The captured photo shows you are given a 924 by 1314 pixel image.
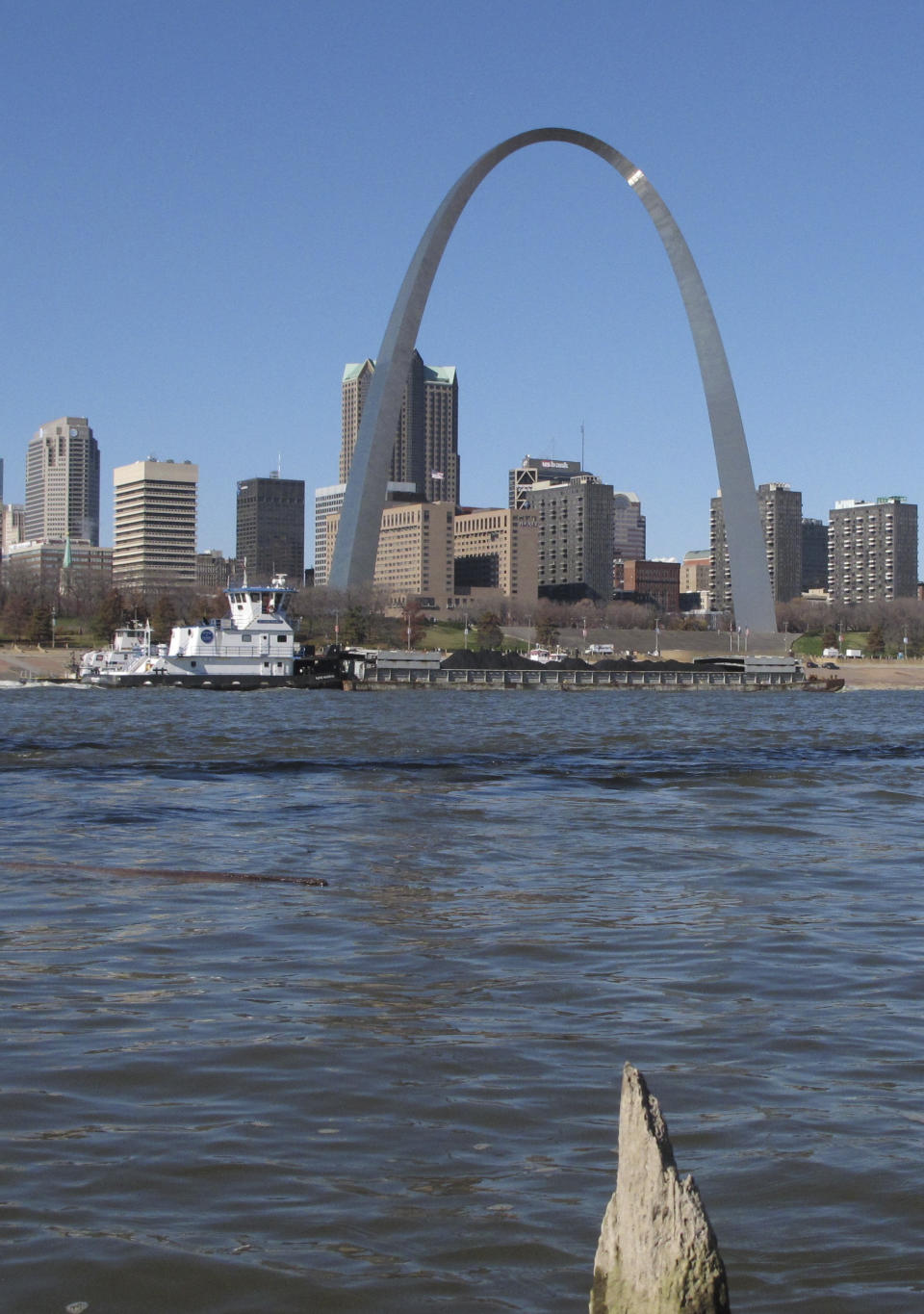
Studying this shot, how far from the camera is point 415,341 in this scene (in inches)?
3113

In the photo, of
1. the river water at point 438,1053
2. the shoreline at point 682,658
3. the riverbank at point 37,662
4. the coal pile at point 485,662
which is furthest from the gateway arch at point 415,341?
the river water at point 438,1053

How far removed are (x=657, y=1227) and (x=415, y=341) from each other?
77.9m

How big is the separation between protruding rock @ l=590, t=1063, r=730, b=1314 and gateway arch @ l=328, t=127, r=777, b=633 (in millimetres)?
72592

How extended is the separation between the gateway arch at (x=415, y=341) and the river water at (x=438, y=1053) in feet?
202

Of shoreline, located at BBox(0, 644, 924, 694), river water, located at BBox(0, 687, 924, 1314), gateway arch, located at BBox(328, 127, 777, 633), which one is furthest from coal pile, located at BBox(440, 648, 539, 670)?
river water, located at BBox(0, 687, 924, 1314)

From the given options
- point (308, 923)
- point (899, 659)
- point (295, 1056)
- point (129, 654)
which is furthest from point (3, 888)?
point (899, 659)

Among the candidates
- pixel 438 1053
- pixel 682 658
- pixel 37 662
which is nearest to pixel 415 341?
pixel 37 662

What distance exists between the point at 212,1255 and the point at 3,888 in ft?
26.5

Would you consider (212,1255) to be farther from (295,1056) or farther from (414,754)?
(414,754)

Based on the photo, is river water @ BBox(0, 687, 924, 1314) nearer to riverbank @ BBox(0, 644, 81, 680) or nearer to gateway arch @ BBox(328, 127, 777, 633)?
gateway arch @ BBox(328, 127, 777, 633)

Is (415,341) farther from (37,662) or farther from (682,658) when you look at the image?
(682,658)

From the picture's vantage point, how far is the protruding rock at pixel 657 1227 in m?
3.58

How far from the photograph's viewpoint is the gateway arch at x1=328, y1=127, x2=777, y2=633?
7581 cm

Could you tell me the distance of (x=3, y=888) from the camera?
40.2 ft
